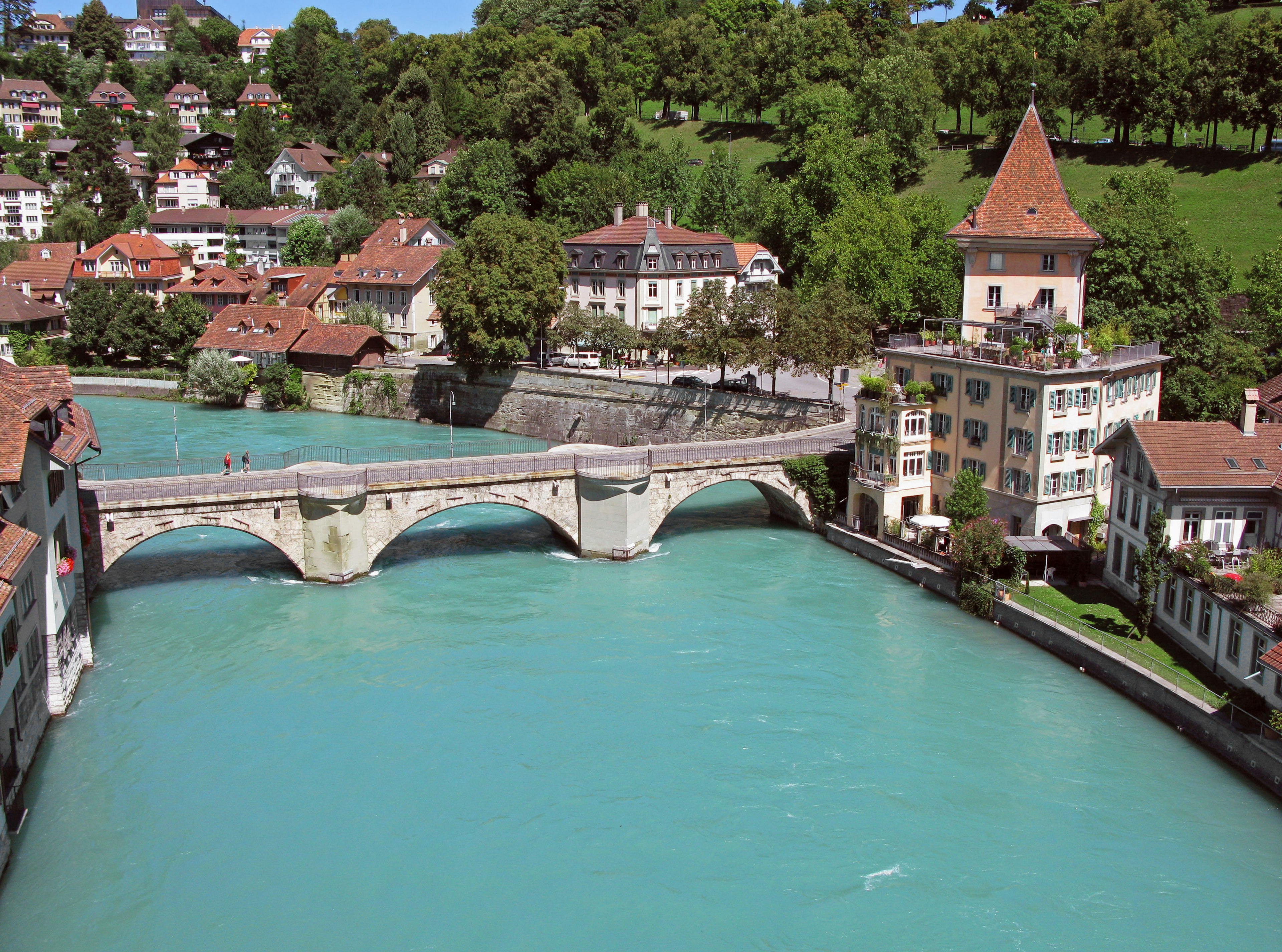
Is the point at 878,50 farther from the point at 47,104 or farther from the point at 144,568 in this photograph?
the point at 47,104

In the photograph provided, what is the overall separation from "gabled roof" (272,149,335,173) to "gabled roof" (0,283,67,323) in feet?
132

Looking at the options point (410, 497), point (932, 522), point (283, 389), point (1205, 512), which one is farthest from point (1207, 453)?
point (283, 389)

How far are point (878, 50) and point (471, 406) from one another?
61.9m

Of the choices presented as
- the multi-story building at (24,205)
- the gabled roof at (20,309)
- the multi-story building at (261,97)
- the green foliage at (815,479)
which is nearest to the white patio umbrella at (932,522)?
the green foliage at (815,479)

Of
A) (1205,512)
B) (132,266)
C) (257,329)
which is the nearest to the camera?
(1205,512)

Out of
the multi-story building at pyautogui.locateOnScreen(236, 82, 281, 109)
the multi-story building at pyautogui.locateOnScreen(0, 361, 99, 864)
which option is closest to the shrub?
the multi-story building at pyautogui.locateOnScreen(0, 361, 99, 864)

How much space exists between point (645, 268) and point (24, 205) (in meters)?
83.8

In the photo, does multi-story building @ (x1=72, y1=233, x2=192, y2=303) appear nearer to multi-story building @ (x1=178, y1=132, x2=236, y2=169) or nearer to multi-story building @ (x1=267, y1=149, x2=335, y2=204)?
multi-story building @ (x1=267, y1=149, x2=335, y2=204)

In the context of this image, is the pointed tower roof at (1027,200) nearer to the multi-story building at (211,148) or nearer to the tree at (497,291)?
the tree at (497,291)

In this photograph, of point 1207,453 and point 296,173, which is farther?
point 296,173

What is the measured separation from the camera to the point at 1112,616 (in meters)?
37.3

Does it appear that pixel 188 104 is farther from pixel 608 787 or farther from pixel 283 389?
pixel 608 787

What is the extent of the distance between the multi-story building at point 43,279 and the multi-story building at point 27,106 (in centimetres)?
5838

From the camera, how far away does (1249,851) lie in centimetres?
2630
